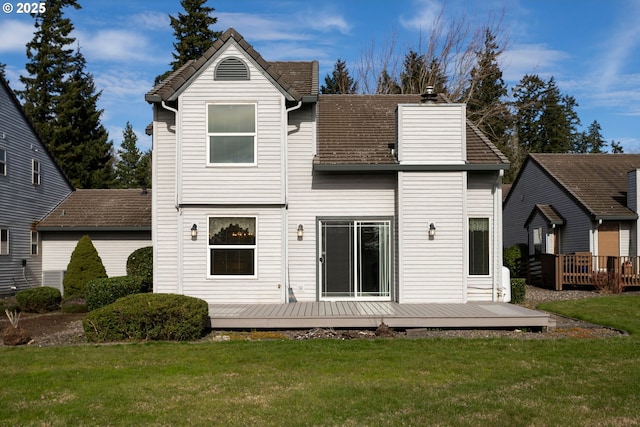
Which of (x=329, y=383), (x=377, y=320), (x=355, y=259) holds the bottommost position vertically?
(x=329, y=383)

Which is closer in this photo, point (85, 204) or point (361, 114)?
point (361, 114)

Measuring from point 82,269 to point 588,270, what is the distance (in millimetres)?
17564

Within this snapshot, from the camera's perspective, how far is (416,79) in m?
35.1

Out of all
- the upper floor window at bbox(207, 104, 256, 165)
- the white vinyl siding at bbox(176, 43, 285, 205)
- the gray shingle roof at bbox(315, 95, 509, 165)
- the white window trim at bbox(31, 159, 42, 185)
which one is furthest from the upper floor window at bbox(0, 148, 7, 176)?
the gray shingle roof at bbox(315, 95, 509, 165)

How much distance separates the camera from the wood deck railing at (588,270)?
790 inches

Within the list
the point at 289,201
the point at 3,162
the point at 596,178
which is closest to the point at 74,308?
the point at 289,201

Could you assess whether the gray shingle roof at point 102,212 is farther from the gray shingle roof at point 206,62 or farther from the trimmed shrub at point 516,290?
the trimmed shrub at point 516,290

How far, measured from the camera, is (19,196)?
22.2 m

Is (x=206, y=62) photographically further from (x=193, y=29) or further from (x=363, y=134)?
(x=193, y=29)

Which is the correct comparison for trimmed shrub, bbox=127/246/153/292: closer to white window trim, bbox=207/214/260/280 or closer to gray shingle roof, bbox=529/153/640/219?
white window trim, bbox=207/214/260/280

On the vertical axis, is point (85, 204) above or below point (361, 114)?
below

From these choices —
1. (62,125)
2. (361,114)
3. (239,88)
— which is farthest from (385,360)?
(62,125)

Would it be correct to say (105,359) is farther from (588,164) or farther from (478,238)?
(588,164)

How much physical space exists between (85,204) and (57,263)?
276 centimetres
